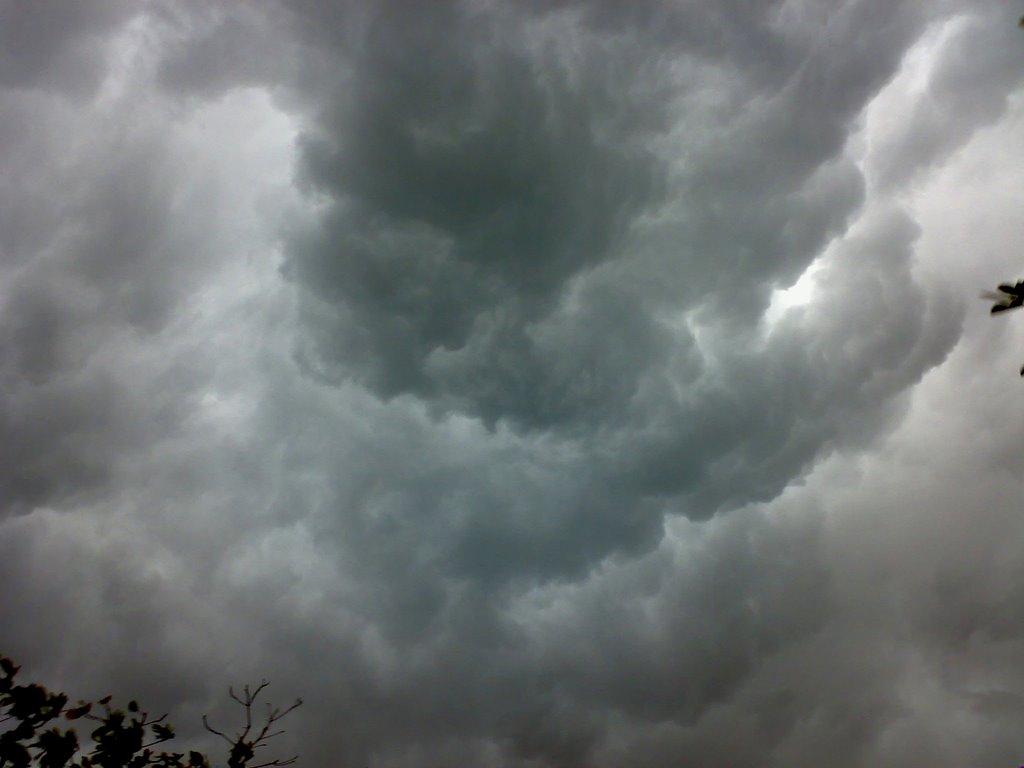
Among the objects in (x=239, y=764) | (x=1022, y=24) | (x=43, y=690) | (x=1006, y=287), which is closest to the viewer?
(x=1022, y=24)

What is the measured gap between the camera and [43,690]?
2666cm

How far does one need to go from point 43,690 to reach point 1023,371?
126 feet

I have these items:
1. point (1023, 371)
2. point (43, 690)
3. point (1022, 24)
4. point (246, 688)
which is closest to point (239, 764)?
point (246, 688)

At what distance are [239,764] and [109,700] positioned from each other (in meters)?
7.25

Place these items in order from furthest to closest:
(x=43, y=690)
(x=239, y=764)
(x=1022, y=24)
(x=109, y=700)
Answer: (x=239, y=764) < (x=109, y=700) < (x=43, y=690) < (x=1022, y=24)

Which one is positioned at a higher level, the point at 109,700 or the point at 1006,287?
the point at 1006,287

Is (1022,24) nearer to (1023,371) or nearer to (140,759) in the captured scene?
(1023,371)

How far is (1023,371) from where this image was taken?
1559 cm

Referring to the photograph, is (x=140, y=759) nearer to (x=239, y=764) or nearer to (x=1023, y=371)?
(x=239, y=764)

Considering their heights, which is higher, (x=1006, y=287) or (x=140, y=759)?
(x=1006, y=287)

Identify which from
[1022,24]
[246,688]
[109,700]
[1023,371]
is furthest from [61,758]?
[1022,24]

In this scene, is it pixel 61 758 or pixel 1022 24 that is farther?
pixel 61 758

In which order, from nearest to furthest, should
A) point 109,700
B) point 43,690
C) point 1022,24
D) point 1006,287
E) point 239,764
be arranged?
1. point 1022,24
2. point 1006,287
3. point 43,690
4. point 109,700
5. point 239,764

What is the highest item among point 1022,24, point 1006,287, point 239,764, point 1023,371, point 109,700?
point 1022,24
